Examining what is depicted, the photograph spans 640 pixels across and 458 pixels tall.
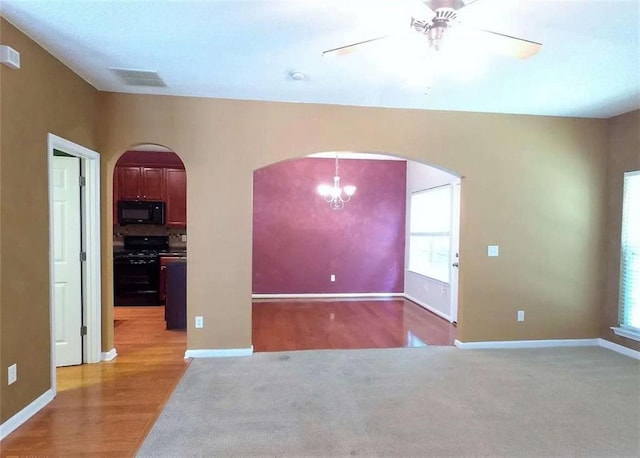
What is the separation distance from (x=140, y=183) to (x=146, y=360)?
3589 mm

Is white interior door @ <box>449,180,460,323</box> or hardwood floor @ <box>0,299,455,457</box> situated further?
white interior door @ <box>449,180,460,323</box>

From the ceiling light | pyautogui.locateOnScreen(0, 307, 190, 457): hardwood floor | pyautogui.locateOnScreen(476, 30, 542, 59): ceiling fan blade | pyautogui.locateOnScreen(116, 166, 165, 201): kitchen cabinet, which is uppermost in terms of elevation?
the ceiling light

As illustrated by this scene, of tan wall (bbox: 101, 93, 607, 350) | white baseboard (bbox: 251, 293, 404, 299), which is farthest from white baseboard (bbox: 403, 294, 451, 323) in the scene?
tan wall (bbox: 101, 93, 607, 350)

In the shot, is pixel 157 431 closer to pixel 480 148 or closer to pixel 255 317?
pixel 255 317

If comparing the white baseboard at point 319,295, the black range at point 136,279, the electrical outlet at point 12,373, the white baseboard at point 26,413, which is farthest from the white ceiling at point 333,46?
the white baseboard at point 319,295

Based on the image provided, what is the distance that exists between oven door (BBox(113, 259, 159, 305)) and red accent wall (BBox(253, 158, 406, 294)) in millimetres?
1761

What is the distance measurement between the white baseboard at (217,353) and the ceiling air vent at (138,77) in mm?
2625

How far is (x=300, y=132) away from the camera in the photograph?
3.63 m

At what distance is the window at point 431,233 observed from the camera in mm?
5418

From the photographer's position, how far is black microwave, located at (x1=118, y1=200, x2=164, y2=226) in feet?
19.7

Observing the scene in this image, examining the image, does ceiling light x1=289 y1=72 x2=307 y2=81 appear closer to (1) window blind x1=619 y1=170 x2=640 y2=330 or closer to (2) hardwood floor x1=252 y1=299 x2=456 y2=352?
(2) hardwood floor x1=252 y1=299 x2=456 y2=352

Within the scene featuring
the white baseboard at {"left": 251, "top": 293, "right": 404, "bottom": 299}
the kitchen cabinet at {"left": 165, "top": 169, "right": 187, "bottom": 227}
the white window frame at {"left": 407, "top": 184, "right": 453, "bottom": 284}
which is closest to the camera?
the white window frame at {"left": 407, "top": 184, "right": 453, "bottom": 284}

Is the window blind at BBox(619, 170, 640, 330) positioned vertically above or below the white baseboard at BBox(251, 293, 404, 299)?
above

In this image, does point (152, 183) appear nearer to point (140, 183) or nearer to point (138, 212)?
point (140, 183)
